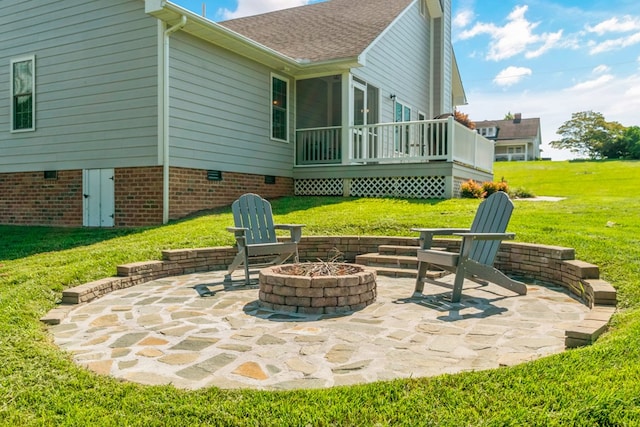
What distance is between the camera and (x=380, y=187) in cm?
1220

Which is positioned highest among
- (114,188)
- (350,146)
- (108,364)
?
(350,146)

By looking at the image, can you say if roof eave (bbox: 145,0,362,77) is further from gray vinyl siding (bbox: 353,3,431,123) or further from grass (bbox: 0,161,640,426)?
grass (bbox: 0,161,640,426)

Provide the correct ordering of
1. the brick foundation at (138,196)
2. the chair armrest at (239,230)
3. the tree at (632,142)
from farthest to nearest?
the tree at (632,142)
the brick foundation at (138,196)
the chair armrest at (239,230)

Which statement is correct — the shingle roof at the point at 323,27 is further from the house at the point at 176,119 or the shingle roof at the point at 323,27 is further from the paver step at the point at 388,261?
the paver step at the point at 388,261

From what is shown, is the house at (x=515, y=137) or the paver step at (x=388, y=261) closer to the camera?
the paver step at (x=388, y=261)

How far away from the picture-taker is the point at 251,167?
11.6 metres

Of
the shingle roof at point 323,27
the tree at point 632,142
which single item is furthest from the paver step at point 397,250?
the tree at point 632,142

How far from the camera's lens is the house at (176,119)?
955 centimetres

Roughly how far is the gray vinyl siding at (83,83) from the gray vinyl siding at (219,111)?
50cm

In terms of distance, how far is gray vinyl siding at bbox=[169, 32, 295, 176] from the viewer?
9.64m

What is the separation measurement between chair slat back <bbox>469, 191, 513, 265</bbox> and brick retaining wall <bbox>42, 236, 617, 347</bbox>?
81cm

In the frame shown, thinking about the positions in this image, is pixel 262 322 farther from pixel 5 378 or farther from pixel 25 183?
pixel 25 183

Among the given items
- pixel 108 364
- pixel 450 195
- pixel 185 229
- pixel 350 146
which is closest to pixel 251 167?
pixel 350 146

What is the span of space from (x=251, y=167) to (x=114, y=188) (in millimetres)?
3023
